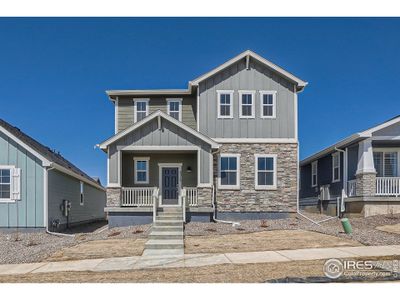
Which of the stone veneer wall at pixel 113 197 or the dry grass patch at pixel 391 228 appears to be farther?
the stone veneer wall at pixel 113 197

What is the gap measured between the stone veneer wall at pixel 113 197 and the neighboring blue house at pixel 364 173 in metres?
9.54

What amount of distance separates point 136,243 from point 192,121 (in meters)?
7.85

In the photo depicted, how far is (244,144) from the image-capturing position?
1606 cm

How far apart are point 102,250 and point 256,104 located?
30.4ft

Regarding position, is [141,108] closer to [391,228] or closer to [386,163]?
[391,228]

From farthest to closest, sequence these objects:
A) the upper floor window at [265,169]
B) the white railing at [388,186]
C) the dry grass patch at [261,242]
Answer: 1. the upper floor window at [265,169]
2. the white railing at [388,186]
3. the dry grass patch at [261,242]

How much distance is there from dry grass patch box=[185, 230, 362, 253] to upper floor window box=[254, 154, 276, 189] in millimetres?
4071

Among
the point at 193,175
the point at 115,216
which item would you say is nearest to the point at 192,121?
the point at 193,175

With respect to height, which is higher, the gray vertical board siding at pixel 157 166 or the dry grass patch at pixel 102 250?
the gray vertical board siding at pixel 157 166

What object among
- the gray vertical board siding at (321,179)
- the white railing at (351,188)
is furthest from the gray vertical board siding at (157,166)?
the gray vertical board siding at (321,179)

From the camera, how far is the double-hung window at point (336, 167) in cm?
1838

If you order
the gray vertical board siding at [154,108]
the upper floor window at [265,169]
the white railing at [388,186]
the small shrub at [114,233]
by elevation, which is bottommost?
the small shrub at [114,233]

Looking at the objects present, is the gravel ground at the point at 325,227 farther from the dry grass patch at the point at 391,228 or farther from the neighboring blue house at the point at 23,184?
the neighboring blue house at the point at 23,184
